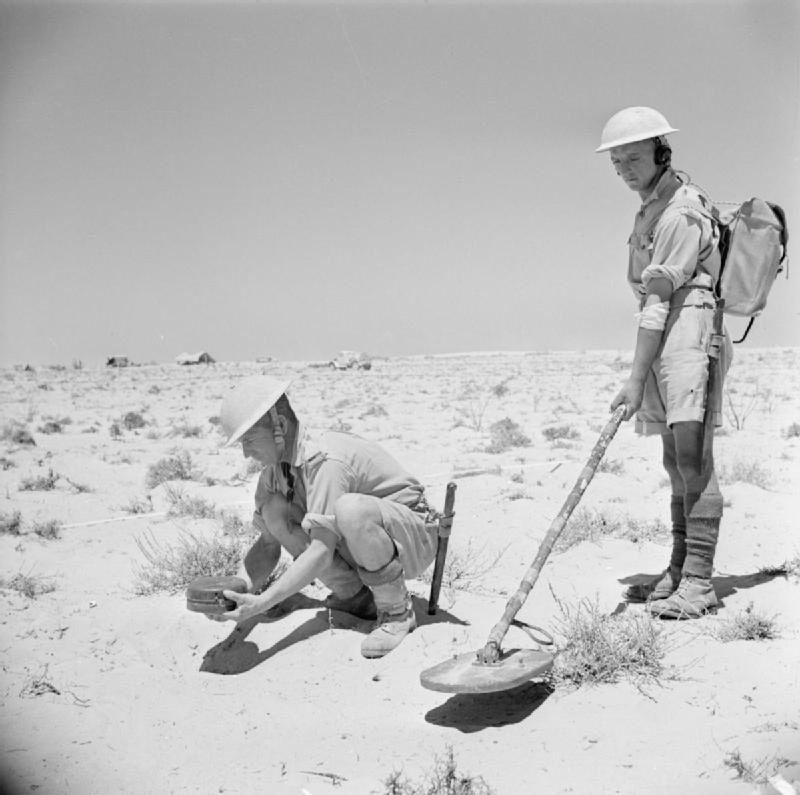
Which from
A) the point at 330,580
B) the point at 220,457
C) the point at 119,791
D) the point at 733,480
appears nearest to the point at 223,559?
the point at 330,580

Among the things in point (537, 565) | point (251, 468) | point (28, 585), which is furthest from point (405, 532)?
point (251, 468)

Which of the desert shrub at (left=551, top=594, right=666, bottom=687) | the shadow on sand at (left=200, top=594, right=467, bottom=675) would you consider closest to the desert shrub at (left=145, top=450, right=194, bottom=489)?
the shadow on sand at (left=200, top=594, right=467, bottom=675)

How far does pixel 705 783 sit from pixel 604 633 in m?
0.79

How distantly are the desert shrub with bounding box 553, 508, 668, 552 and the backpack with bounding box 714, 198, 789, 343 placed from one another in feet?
6.17

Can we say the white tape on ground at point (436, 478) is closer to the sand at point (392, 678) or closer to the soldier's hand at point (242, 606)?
the sand at point (392, 678)

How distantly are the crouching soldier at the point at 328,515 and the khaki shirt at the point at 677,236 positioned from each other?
141 centimetres

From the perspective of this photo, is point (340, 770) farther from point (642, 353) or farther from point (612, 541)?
point (612, 541)

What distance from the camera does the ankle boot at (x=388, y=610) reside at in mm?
3652

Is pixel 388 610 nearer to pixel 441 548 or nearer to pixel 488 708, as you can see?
pixel 441 548

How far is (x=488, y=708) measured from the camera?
3.19 m

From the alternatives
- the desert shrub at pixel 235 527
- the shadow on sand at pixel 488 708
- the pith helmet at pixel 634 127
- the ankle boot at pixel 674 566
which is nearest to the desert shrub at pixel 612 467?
the desert shrub at pixel 235 527

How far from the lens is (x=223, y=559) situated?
A: 16.0 ft

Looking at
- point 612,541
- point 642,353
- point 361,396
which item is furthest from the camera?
point 361,396

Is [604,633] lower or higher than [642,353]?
lower
